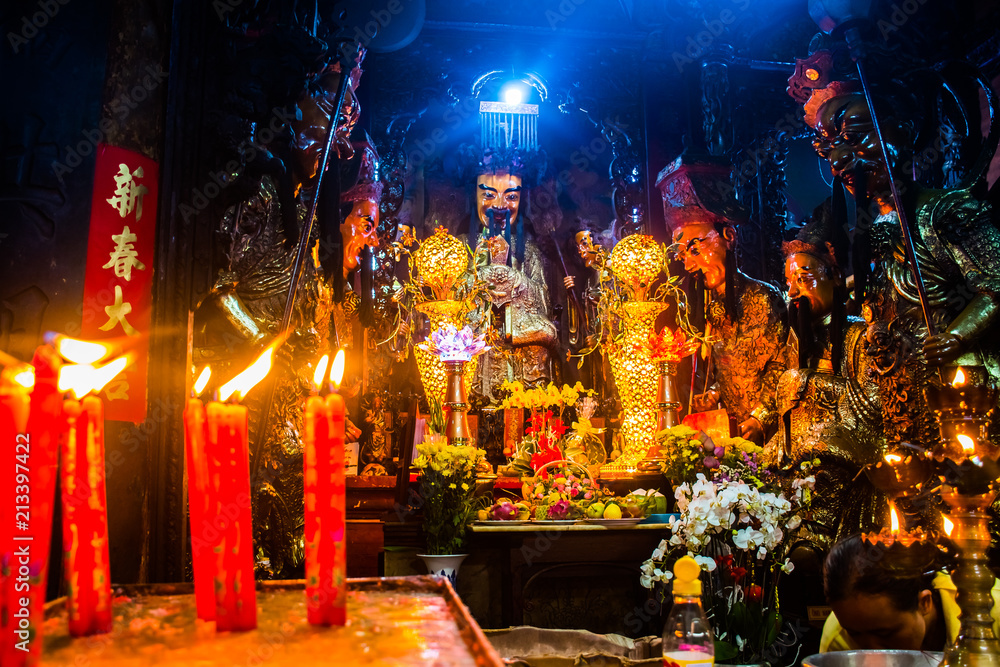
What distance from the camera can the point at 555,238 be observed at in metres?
7.09

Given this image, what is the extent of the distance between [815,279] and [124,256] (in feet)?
15.4

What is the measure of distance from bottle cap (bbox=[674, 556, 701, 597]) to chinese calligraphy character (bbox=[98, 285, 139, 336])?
1842mm

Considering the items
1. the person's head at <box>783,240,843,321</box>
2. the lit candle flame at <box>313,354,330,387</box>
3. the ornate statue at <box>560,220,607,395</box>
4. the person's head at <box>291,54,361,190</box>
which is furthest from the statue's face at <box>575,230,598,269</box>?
the lit candle flame at <box>313,354,330,387</box>

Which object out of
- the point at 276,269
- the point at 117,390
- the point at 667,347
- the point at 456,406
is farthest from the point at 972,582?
the point at 456,406

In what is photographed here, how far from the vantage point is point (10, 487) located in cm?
55

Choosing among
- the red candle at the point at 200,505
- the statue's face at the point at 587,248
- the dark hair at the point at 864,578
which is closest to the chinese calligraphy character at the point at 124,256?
the red candle at the point at 200,505

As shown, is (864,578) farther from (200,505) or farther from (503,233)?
(503,233)

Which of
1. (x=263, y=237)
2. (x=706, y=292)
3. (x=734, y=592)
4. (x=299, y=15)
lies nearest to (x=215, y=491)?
(x=734, y=592)

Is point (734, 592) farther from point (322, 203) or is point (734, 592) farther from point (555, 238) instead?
point (555, 238)

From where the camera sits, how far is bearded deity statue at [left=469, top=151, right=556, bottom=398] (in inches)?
257

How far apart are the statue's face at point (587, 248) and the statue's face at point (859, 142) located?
259 centimetres

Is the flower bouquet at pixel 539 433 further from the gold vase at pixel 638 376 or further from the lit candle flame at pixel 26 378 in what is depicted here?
the lit candle flame at pixel 26 378

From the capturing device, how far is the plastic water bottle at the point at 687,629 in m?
1.04

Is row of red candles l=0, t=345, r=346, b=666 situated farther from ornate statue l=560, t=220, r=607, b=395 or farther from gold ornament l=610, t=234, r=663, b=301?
ornate statue l=560, t=220, r=607, b=395
